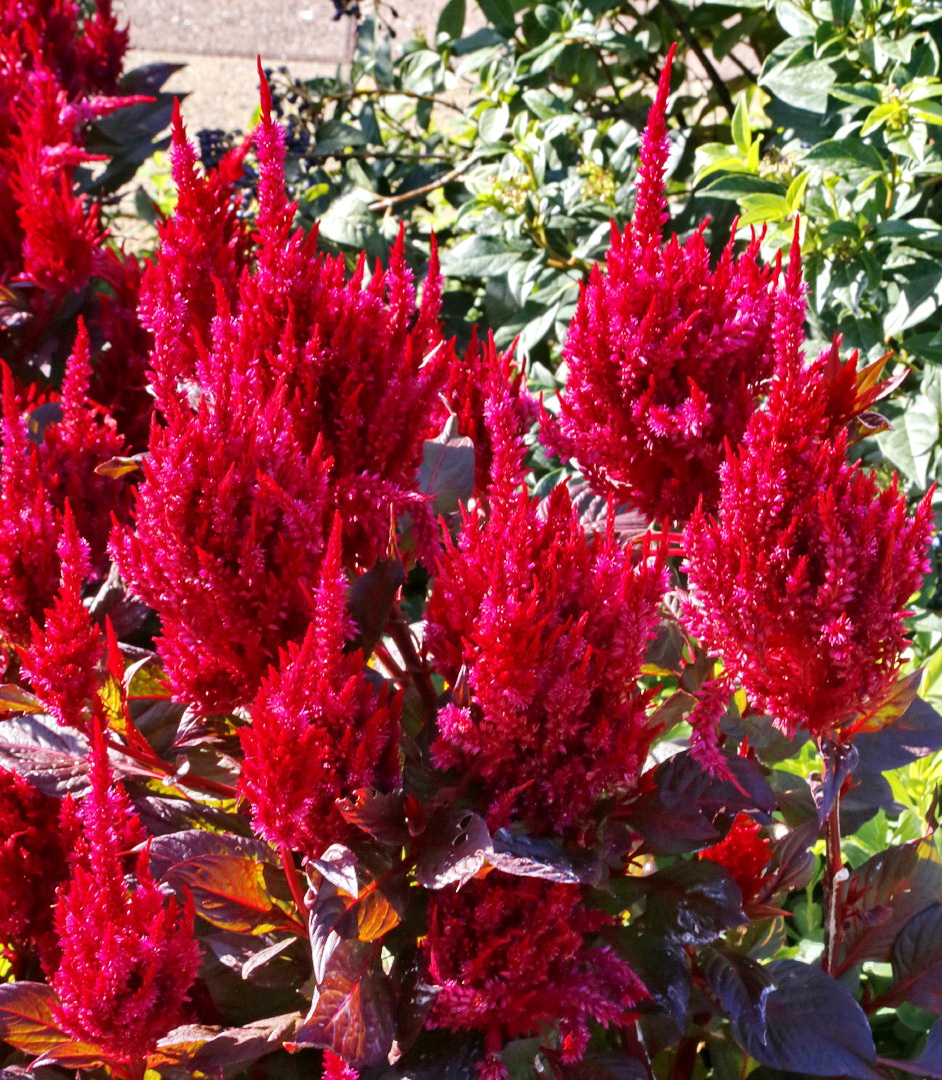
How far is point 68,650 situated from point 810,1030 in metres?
0.78

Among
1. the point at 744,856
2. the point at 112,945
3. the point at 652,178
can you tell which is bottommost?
the point at 744,856

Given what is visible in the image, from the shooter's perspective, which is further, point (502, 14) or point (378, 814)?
point (502, 14)

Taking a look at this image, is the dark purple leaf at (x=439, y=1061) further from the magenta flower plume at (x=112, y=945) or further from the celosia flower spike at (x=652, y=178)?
the celosia flower spike at (x=652, y=178)

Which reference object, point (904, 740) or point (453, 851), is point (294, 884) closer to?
point (453, 851)

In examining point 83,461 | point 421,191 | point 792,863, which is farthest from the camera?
point 421,191

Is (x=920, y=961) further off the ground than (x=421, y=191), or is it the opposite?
(x=421, y=191)

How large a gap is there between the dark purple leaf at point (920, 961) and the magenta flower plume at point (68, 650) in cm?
Answer: 89

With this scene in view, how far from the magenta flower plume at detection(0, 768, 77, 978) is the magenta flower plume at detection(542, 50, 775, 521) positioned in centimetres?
66

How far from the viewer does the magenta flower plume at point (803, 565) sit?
2.96ft

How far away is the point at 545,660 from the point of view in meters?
0.89

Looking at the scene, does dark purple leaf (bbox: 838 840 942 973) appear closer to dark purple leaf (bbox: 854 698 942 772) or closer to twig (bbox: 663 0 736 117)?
dark purple leaf (bbox: 854 698 942 772)

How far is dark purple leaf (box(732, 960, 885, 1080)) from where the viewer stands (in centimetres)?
107

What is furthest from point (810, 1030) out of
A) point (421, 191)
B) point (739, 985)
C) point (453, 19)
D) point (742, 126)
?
point (453, 19)

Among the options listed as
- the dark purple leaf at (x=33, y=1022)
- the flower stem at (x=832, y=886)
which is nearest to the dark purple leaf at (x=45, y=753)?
the dark purple leaf at (x=33, y=1022)
